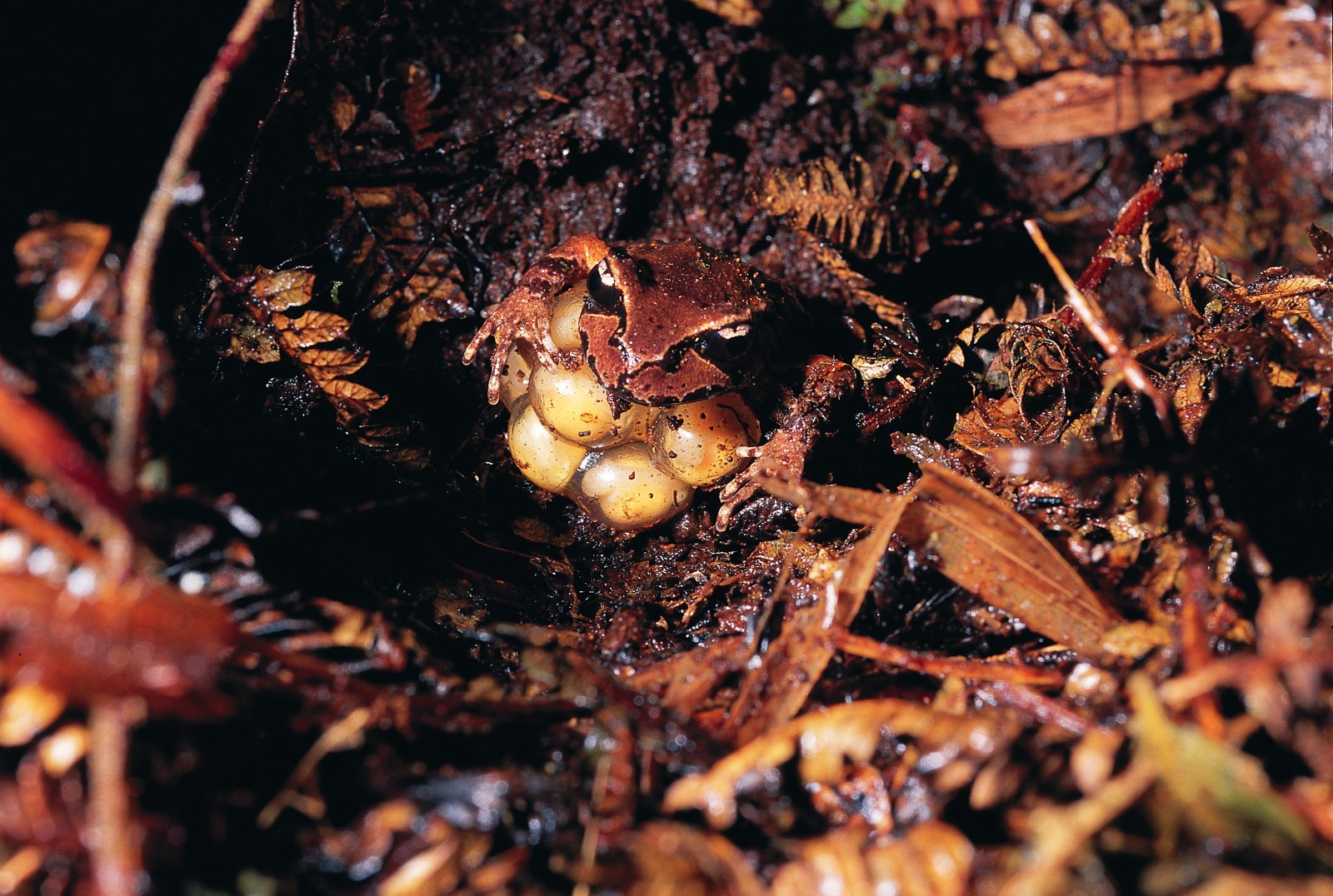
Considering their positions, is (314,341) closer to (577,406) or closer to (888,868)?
(577,406)

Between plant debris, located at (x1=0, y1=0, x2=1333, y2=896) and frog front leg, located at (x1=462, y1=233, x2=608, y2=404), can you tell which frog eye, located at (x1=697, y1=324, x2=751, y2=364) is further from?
frog front leg, located at (x1=462, y1=233, x2=608, y2=404)

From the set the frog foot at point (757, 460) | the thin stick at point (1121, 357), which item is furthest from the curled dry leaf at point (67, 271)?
the thin stick at point (1121, 357)

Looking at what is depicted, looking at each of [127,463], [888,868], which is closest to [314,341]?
[127,463]

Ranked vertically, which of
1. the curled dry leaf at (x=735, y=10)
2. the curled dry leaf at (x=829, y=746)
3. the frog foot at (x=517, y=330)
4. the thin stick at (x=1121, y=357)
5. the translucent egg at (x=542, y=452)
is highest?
the curled dry leaf at (x=735, y=10)

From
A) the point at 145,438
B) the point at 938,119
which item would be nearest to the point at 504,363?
the point at 145,438

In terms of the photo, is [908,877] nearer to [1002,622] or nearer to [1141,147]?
[1002,622]

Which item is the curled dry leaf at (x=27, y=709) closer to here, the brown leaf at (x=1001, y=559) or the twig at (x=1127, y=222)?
the brown leaf at (x=1001, y=559)

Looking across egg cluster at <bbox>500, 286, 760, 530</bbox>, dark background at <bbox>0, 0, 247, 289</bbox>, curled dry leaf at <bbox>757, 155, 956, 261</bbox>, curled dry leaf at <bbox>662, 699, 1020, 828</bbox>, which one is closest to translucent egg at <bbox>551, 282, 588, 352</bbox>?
egg cluster at <bbox>500, 286, 760, 530</bbox>
